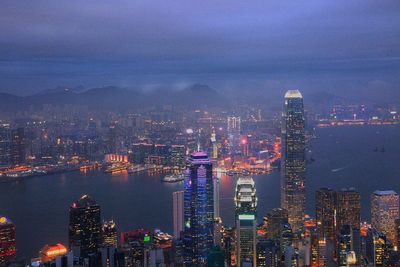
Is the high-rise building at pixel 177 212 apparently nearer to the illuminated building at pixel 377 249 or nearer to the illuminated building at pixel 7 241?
the illuminated building at pixel 7 241

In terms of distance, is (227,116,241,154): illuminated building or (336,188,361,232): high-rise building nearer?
(227,116,241,154): illuminated building

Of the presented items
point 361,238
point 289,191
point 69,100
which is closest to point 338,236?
point 361,238

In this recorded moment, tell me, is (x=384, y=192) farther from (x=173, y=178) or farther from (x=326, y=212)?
(x=173, y=178)

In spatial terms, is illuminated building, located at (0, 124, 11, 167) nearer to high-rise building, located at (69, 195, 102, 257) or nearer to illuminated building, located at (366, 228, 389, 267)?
high-rise building, located at (69, 195, 102, 257)

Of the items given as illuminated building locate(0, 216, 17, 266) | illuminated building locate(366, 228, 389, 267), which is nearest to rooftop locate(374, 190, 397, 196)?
illuminated building locate(366, 228, 389, 267)

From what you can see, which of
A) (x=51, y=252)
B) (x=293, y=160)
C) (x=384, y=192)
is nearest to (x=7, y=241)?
(x=51, y=252)

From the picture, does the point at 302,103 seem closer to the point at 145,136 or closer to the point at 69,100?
the point at 145,136

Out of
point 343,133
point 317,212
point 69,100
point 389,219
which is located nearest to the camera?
point 69,100
